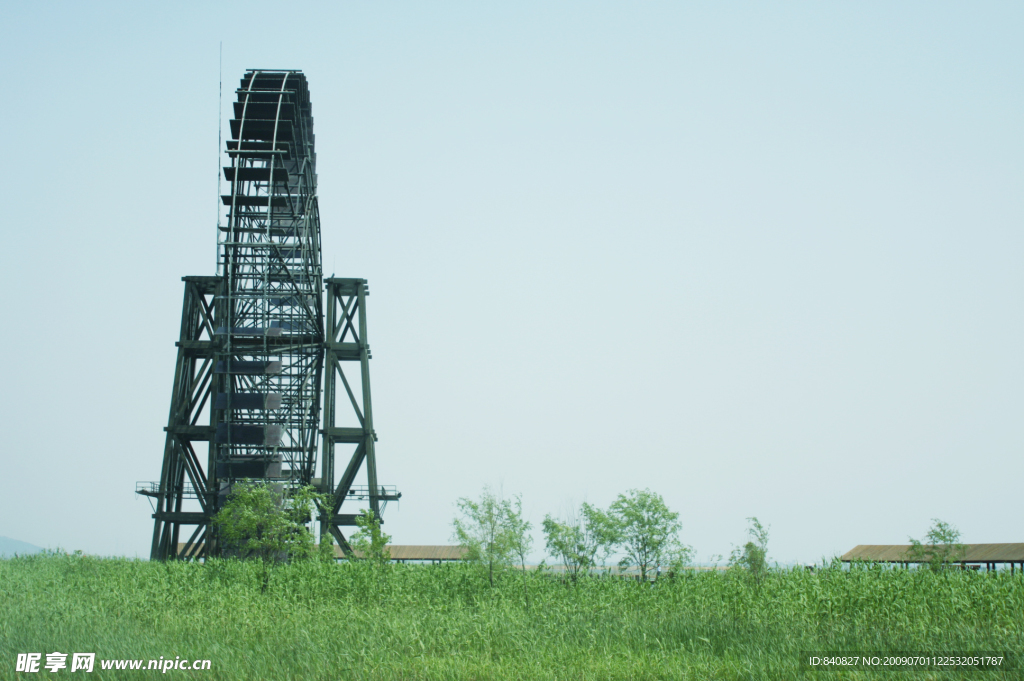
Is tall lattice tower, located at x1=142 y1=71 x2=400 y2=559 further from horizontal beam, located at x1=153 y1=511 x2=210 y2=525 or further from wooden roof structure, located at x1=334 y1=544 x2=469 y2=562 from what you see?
wooden roof structure, located at x1=334 y1=544 x2=469 y2=562

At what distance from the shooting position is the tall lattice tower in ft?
108

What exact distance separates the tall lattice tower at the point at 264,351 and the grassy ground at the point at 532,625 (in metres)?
13.7

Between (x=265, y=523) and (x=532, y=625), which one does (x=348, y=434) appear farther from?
(x=532, y=625)

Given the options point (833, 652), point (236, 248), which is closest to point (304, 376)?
point (236, 248)

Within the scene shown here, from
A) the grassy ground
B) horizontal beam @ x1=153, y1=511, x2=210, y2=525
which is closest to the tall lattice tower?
horizontal beam @ x1=153, y1=511, x2=210, y2=525

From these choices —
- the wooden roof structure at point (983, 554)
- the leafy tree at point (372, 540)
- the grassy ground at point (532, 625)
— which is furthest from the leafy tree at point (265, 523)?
the wooden roof structure at point (983, 554)

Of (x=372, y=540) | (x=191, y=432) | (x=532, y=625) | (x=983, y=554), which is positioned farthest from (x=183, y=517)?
(x=983, y=554)

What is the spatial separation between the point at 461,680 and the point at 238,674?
10.5 feet

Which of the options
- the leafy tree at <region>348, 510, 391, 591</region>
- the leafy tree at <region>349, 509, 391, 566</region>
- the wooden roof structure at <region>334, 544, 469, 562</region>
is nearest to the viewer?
the leafy tree at <region>348, 510, 391, 591</region>

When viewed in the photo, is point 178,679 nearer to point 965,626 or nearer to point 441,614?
point 441,614

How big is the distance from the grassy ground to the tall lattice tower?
44.8 feet

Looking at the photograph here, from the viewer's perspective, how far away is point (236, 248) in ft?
111

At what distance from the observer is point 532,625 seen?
14.9 meters

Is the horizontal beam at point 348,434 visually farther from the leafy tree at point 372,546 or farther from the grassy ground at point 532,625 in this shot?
the grassy ground at point 532,625
